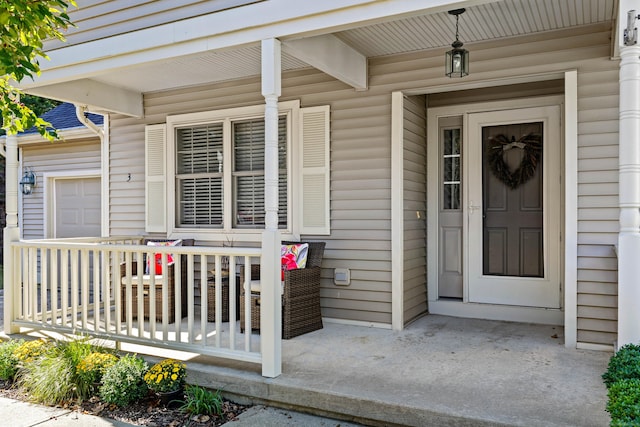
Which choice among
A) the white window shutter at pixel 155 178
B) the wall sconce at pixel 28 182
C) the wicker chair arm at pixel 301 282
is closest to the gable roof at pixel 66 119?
the wall sconce at pixel 28 182

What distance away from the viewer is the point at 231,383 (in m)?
3.49

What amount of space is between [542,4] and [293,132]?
8.30ft

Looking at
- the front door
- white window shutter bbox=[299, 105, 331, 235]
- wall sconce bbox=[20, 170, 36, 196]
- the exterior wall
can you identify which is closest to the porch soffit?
the exterior wall

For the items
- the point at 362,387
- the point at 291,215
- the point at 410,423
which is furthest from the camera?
the point at 291,215

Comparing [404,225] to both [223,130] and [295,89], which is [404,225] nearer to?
[295,89]

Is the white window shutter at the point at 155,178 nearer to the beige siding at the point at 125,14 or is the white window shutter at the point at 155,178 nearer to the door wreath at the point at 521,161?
the beige siding at the point at 125,14

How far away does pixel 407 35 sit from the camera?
14.2 ft

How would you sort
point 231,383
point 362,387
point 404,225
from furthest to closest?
point 404,225 → point 231,383 → point 362,387

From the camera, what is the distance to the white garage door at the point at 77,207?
25.1 ft

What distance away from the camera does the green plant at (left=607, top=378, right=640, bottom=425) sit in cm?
204

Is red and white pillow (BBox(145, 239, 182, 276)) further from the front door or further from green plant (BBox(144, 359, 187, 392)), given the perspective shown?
the front door

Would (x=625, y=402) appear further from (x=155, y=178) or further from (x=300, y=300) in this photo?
(x=155, y=178)

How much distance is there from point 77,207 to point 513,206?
20.5 feet

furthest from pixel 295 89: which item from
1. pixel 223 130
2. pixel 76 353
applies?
pixel 76 353
